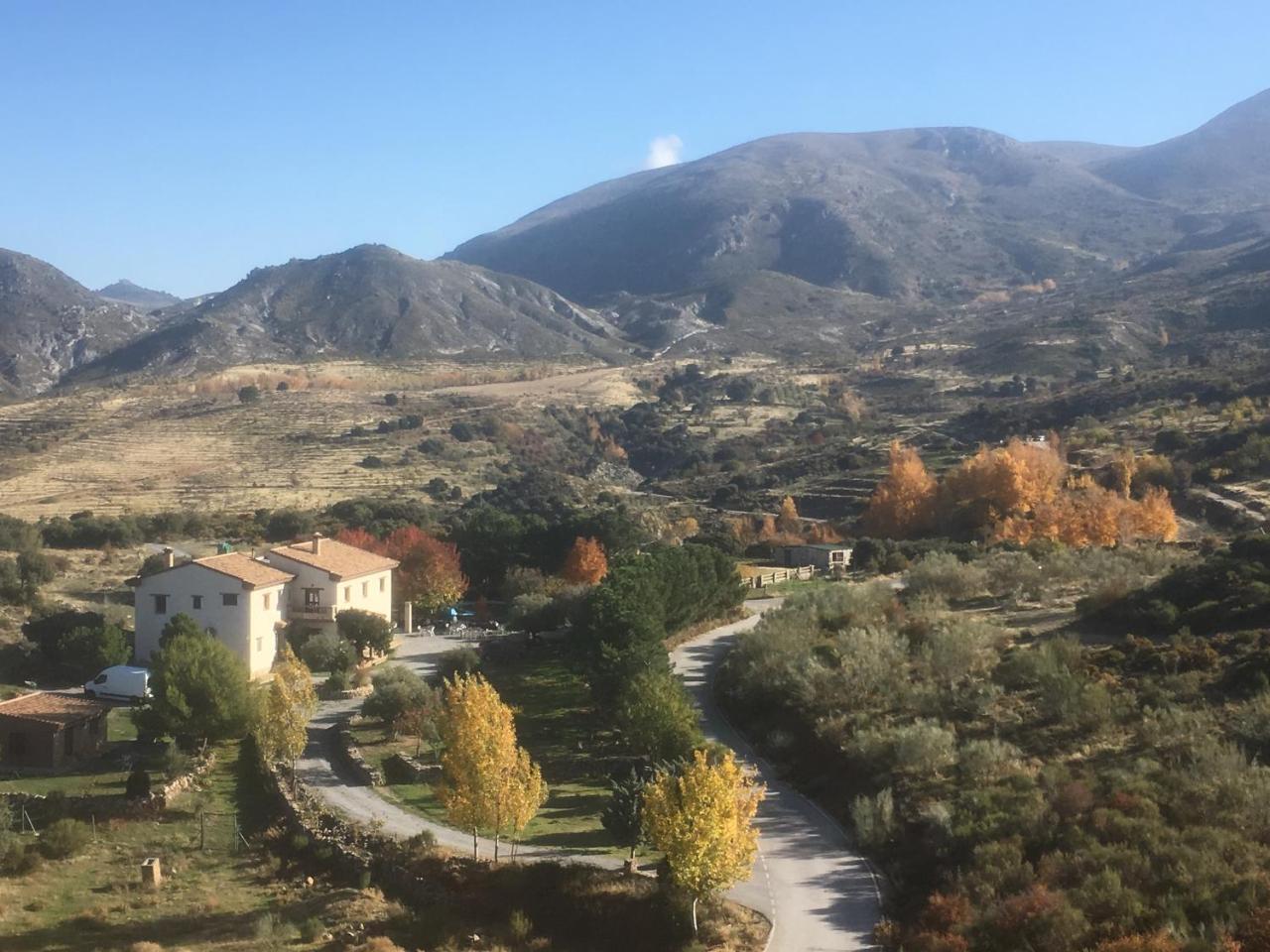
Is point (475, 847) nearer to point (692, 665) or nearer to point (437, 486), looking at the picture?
point (692, 665)

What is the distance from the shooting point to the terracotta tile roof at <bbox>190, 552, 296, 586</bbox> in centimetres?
3328

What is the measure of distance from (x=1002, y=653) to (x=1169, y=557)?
12747mm

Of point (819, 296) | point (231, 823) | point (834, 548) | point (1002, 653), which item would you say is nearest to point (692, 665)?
point (1002, 653)

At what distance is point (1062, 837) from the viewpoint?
15.9 meters

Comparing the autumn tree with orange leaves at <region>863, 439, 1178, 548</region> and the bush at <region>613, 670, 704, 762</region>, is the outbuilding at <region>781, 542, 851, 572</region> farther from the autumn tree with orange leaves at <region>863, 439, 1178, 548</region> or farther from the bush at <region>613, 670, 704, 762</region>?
the bush at <region>613, 670, 704, 762</region>

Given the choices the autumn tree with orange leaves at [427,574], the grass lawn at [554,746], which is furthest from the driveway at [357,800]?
the autumn tree with orange leaves at [427,574]

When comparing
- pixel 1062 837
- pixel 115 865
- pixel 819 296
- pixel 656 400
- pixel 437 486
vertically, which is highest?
pixel 819 296

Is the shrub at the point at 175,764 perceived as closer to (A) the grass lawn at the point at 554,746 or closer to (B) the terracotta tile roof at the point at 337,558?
(A) the grass lawn at the point at 554,746

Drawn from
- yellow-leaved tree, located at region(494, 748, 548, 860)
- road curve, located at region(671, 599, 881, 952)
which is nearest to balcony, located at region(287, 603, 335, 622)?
road curve, located at region(671, 599, 881, 952)

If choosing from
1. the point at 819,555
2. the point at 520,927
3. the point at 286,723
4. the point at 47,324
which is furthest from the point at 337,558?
the point at 47,324

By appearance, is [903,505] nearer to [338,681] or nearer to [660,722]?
[338,681]

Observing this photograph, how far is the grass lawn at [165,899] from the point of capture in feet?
57.1

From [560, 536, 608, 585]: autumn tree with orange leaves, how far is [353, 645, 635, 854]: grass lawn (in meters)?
5.98

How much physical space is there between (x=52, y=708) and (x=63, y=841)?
6.60 metres
